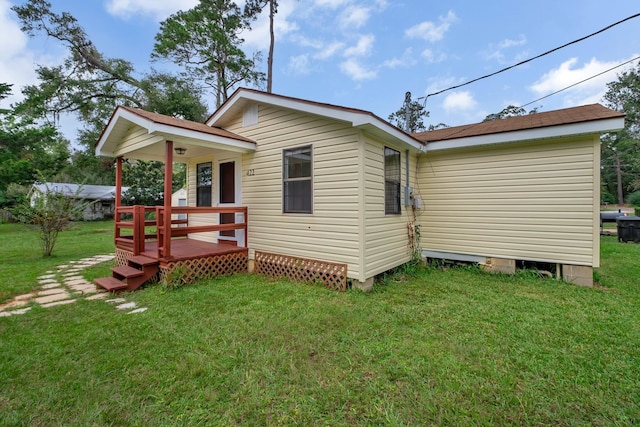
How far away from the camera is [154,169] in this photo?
1877 cm

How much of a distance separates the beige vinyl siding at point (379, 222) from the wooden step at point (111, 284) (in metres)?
4.02

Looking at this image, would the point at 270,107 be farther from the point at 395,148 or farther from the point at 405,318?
the point at 405,318

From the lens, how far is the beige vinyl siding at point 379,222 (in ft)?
14.9

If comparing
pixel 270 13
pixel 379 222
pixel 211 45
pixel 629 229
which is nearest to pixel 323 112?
pixel 379 222

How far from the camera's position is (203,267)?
5121 mm

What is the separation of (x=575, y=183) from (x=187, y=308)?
6.59m

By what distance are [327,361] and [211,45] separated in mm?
19269

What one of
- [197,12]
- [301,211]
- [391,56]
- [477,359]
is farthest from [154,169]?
[477,359]

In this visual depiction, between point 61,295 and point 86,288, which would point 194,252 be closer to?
point 86,288

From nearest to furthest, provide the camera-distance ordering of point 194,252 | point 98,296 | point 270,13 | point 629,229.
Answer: point 98,296 → point 194,252 → point 629,229 → point 270,13

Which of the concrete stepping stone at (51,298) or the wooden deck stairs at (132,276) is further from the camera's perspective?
the wooden deck stairs at (132,276)

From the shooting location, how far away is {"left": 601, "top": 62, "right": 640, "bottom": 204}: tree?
886 inches

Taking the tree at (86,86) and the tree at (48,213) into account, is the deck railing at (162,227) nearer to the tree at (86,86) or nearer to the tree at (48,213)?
the tree at (48,213)

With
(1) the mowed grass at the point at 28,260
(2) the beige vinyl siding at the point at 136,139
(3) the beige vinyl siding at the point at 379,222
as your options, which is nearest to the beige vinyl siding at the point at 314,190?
(3) the beige vinyl siding at the point at 379,222
